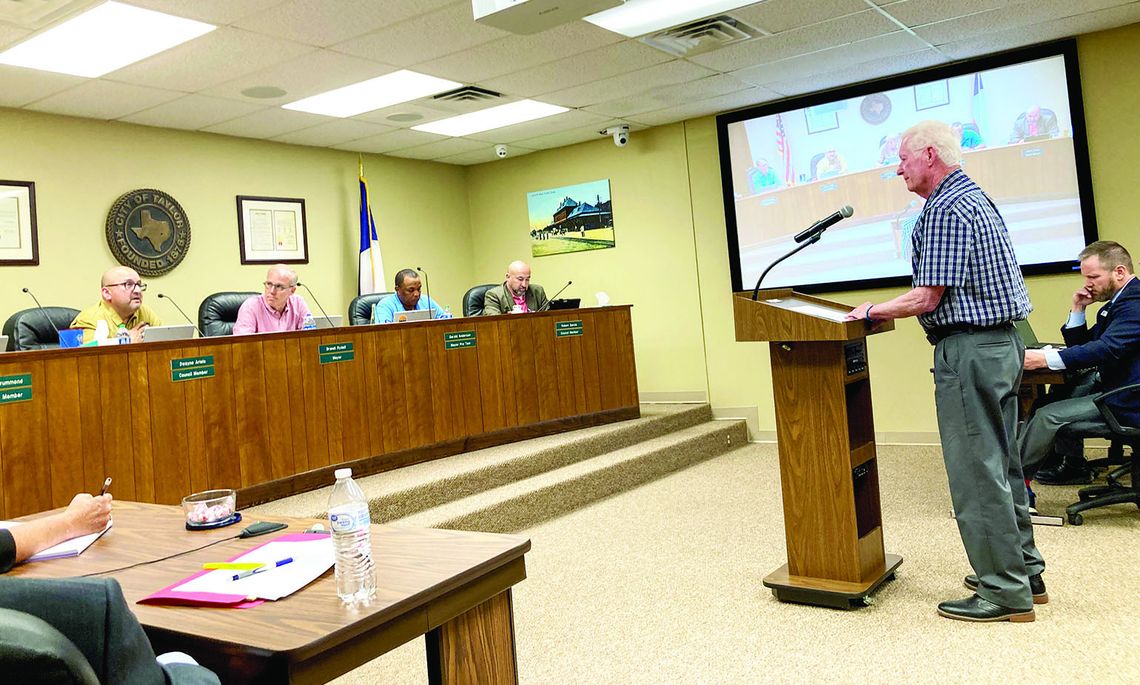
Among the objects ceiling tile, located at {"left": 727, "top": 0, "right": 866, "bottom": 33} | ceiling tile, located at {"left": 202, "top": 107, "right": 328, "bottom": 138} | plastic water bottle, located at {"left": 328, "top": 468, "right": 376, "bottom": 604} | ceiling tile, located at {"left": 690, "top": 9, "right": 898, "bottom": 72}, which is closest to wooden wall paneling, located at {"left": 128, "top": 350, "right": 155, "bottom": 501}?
ceiling tile, located at {"left": 202, "top": 107, "right": 328, "bottom": 138}

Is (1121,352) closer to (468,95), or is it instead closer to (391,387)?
(391,387)

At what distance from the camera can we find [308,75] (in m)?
5.09

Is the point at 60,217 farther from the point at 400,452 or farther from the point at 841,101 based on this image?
the point at 841,101

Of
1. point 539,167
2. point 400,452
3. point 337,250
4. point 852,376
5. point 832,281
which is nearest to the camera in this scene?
point 852,376

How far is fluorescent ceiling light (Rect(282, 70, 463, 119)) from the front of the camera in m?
5.43

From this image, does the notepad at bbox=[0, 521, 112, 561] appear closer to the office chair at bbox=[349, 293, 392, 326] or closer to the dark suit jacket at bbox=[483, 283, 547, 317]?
the office chair at bbox=[349, 293, 392, 326]

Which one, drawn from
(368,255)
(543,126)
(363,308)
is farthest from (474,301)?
(543,126)

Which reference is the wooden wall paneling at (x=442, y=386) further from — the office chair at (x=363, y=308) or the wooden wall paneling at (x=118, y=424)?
the wooden wall paneling at (x=118, y=424)

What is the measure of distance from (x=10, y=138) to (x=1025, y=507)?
19.7ft

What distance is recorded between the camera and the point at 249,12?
4039mm

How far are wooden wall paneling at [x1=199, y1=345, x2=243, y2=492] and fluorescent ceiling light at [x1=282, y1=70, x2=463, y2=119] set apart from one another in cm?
221

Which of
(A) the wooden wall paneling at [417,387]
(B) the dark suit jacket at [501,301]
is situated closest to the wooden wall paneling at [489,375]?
(A) the wooden wall paneling at [417,387]

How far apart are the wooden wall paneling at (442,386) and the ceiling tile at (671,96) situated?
7.90 ft

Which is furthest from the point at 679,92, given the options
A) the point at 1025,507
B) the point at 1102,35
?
the point at 1025,507
